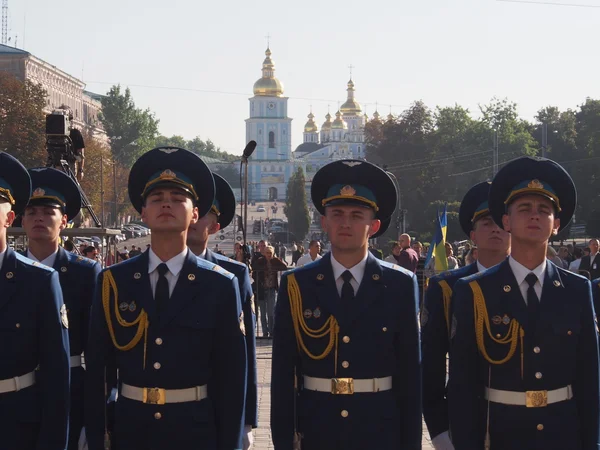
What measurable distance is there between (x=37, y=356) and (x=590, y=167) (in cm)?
6961

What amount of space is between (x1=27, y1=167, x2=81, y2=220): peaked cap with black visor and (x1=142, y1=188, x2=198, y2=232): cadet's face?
6.60ft

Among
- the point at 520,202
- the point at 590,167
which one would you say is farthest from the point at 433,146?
the point at 520,202

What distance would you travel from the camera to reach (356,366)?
20.2 feet

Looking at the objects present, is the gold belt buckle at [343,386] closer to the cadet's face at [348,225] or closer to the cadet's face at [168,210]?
the cadet's face at [348,225]

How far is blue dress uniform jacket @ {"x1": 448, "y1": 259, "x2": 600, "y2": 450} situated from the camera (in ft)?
19.8

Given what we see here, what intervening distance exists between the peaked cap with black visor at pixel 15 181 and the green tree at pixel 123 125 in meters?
108

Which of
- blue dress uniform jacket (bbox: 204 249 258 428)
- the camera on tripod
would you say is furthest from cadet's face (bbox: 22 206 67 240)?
the camera on tripod

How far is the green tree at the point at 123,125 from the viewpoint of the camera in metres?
114

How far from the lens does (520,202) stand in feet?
20.6

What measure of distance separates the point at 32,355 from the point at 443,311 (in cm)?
258

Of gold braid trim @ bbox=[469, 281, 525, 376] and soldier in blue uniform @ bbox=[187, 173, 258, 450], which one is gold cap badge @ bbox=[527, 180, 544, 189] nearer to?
gold braid trim @ bbox=[469, 281, 525, 376]

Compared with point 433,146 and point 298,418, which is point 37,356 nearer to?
point 298,418

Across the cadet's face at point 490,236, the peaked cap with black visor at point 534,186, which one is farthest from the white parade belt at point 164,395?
the cadet's face at point 490,236

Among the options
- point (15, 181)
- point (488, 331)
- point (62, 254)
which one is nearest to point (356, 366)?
point (488, 331)
